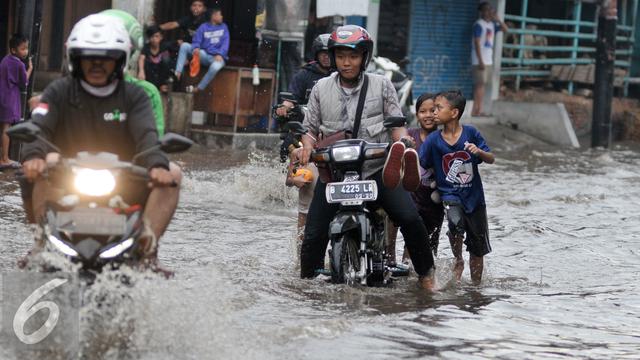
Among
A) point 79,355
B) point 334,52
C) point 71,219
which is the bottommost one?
point 79,355

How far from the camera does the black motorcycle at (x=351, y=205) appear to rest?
7777 millimetres

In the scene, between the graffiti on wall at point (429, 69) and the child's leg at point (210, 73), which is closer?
the child's leg at point (210, 73)

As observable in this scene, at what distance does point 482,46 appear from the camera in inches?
910

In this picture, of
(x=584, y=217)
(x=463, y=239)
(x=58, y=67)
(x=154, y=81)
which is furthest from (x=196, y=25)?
(x=463, y=239)

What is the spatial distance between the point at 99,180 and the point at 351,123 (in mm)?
2661

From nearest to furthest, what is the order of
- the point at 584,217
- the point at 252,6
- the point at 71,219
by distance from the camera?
the point at 71,219 → the point at 584,217 → the point at 252,6

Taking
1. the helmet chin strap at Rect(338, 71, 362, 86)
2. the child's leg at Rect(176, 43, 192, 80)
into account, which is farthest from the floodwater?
the child's leg at Rect(176, 43, 192, 80)

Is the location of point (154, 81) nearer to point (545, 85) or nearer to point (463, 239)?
point (463, 239)

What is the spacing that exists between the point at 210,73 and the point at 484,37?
7174 mm

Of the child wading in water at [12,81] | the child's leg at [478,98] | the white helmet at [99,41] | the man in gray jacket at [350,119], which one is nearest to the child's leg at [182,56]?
the child wading in water at [12,81]

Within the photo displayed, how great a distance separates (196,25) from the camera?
59.3ft

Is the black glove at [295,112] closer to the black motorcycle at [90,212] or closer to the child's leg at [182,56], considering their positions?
the black motorcycle at [90,212]

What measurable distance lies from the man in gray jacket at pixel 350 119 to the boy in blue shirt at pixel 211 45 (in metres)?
9.64

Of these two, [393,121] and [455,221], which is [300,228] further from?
[393,121]
